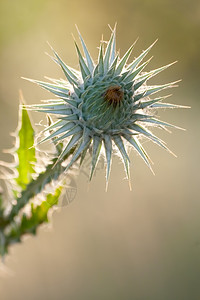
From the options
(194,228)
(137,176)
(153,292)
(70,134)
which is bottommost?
(153,292)

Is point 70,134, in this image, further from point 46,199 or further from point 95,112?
point 46,199

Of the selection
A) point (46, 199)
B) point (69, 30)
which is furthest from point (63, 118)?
point (69, 30)

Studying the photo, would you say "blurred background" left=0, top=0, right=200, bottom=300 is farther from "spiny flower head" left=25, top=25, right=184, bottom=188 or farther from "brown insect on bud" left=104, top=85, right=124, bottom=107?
"brown insect on bud" left=104, top=85, right=124, bottom=107

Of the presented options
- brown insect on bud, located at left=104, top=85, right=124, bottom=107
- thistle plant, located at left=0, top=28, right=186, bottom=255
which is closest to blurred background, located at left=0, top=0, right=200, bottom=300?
thistle plant, located at left=0, top=28, right=186, bottom=255

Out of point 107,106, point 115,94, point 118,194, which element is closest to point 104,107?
point 107,106

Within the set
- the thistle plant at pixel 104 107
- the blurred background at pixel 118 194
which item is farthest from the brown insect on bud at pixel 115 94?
the blurred background at pixel 118 194

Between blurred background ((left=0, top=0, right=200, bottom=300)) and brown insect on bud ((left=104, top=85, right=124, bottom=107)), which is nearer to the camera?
brown insect on bud ((left=104, top=85, right=124, bottom=107))

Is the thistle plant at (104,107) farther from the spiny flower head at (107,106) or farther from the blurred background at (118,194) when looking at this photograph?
the blurred background at (118,194)
